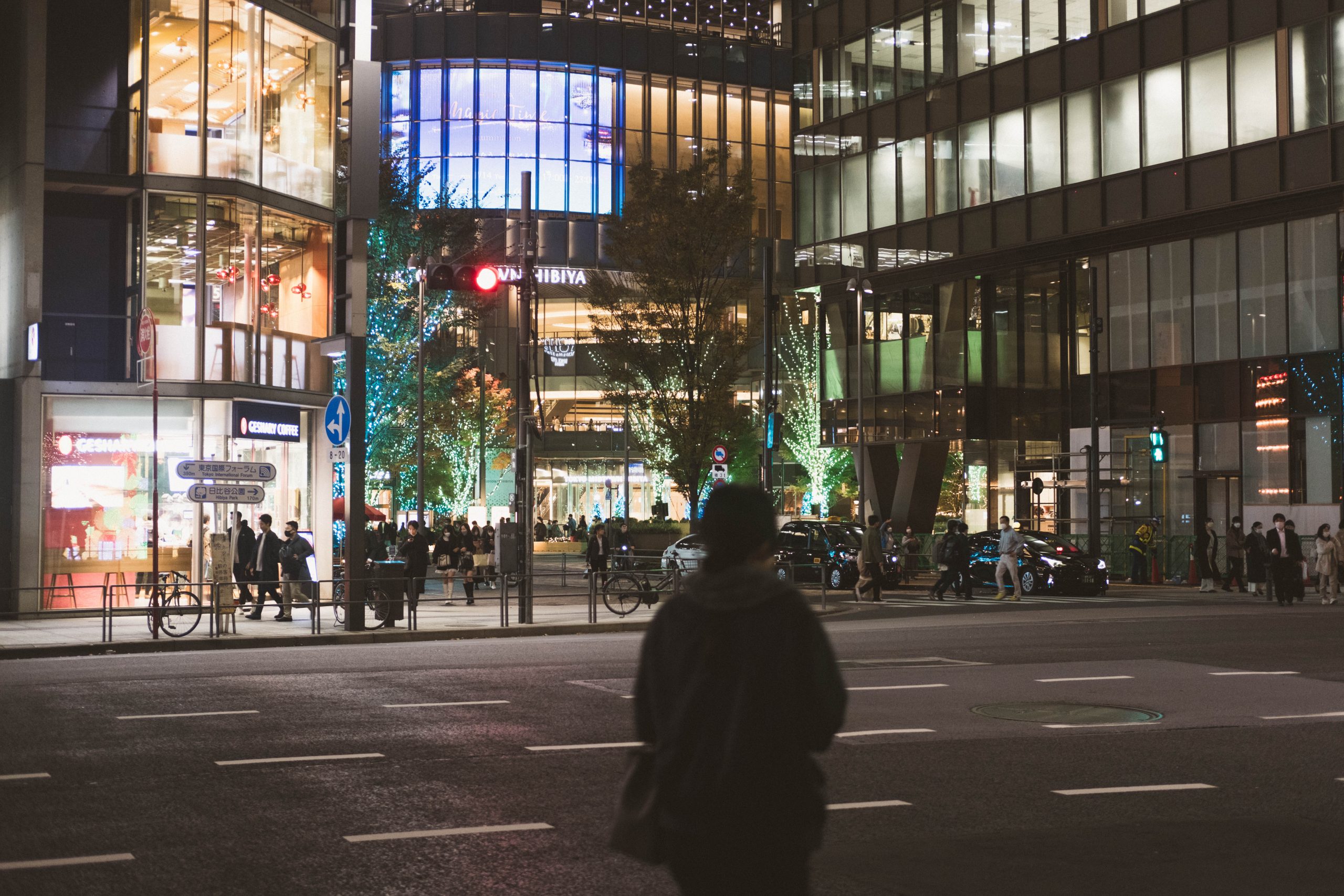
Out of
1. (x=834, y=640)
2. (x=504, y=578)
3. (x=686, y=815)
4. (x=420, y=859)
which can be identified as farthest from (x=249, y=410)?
(x=686, y=815)

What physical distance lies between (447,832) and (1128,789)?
14.2 feet

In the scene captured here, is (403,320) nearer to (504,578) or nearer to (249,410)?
(249,410)

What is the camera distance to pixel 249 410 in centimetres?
2852

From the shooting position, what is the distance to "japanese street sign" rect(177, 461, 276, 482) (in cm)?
2292

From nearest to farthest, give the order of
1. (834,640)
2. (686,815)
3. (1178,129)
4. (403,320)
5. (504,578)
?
(686,815) < (834,640) < (504,578) < (1178,129) < (403,320)

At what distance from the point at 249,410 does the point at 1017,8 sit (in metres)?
28.5

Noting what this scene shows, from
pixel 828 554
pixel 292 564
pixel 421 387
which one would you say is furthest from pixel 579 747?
pixel 421 387

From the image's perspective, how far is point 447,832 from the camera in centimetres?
791

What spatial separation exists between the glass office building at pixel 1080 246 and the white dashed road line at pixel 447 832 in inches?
1316

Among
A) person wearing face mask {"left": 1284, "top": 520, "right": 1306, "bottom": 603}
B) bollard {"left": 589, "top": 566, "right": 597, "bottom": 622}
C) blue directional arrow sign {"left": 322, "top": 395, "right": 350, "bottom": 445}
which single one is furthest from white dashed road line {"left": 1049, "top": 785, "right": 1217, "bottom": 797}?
person wearing face mask {"left": 1284, "top": 520, "right": 1306, "bottom": 603}

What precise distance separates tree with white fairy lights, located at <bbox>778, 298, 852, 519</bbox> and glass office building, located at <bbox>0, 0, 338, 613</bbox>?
39387mm

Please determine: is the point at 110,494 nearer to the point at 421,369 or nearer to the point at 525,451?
the point at 525,451

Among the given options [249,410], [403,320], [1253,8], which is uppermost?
[1253,8]

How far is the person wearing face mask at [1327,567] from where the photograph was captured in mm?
29266
